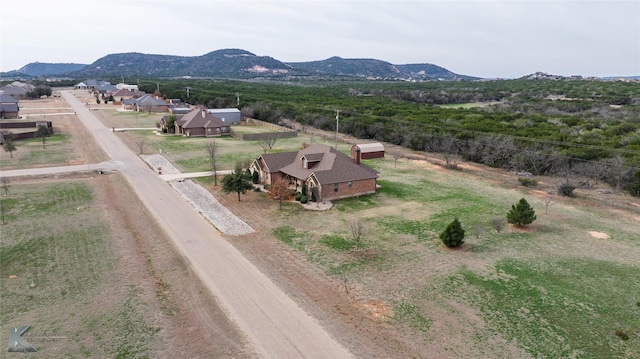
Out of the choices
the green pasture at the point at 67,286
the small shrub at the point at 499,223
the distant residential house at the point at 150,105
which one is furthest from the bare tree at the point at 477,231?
the distant residential house at the point at 150,105

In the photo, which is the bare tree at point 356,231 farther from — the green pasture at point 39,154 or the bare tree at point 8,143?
the bare tree at point 8,143

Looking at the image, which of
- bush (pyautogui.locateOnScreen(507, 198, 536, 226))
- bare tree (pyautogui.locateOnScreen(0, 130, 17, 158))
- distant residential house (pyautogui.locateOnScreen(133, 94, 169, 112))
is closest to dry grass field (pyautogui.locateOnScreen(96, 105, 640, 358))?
bush (pyautogui.locateOnScreen(507, 198, 536, 226))

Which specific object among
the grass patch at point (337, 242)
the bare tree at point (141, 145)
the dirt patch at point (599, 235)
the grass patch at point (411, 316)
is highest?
the bare tree at point (141, 145)

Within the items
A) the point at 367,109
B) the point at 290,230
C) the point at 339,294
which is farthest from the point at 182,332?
the point at 367,109

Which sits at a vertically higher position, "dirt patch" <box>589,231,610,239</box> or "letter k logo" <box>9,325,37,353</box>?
"letter k logo" <box>9,325,37,353</box>

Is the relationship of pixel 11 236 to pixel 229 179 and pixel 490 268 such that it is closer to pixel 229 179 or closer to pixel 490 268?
pixel 229 179

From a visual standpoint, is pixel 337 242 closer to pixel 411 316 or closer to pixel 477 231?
pixel 411 316

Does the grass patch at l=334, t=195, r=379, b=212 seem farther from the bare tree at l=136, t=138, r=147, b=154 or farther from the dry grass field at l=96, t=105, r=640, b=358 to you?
the bare tree at l=136, t=138, r=147, b=154
